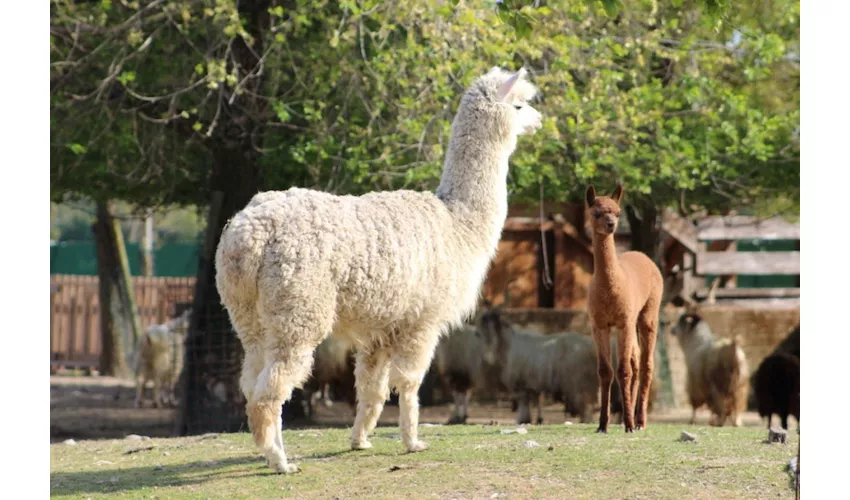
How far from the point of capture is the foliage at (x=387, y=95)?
41.9 ft

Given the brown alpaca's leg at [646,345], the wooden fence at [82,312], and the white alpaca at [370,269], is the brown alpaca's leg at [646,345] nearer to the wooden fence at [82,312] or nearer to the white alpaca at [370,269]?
the white alpaca at [370,269]

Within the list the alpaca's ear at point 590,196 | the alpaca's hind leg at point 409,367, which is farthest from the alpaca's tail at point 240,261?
the alpaca's ear at point 590,196

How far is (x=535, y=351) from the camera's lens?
1562 centimetres

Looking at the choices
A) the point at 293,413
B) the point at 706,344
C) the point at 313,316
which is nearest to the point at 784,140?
the point at 706,344

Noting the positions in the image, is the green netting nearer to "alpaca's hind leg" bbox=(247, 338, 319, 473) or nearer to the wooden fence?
the wooden fence

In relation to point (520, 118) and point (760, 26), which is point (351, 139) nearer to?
point (520, 118)

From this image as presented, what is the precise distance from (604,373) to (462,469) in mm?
2230

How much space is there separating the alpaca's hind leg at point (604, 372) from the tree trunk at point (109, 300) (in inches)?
573

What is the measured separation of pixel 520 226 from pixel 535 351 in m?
4.22

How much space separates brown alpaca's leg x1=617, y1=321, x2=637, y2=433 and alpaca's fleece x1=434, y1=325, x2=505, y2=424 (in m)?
6.80

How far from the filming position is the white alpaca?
23.7 feet

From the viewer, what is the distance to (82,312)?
27.4m

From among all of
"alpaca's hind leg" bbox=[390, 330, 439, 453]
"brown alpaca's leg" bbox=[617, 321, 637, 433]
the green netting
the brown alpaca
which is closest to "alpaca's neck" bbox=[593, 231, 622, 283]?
the brown alpaca

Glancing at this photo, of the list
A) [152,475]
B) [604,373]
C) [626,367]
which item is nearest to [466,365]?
[604,373]
